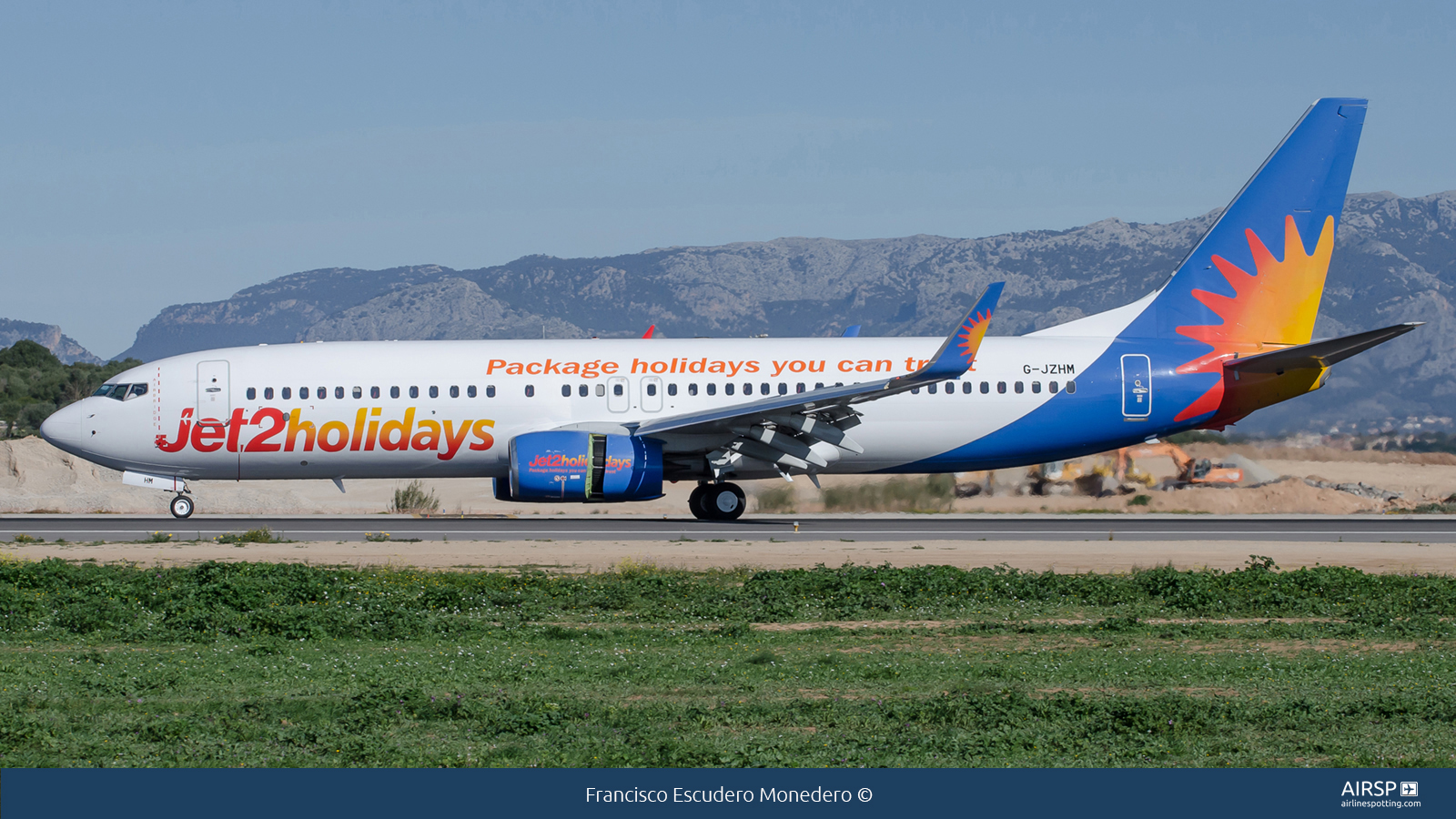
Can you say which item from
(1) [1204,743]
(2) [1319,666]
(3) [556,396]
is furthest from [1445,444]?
(1) [1204,743]

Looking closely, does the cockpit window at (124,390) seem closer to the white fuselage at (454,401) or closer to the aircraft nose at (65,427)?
the white fuselage at (454,401)

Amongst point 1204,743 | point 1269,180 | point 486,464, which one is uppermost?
point 1269,180

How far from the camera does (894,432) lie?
92.5 ft

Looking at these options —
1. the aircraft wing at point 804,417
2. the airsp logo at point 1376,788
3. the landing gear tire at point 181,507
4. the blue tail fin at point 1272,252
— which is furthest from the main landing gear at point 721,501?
the airsp logo at point 1376,788

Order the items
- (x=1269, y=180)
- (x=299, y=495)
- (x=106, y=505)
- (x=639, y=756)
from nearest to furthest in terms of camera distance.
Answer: (x=639, y=756) → (x=1269, y=180) → (x=106, y=505) → (x=299, y=495)

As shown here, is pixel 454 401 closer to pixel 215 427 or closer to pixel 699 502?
pixel 215 427

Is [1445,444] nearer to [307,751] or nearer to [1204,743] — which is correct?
[1204,743]

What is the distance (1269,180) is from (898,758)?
25.1 metres

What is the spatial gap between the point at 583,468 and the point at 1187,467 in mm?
18492

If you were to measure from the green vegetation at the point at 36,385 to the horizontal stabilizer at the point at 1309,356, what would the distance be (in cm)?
4406

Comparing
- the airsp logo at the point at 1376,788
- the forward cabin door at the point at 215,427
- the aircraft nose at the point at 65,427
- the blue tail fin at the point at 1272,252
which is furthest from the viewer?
the blue tail fin at the point at 1272,252

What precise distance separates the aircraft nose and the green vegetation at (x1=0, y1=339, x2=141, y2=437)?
1149 inches

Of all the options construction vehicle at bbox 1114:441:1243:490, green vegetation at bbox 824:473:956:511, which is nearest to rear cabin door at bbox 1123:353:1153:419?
green vegetation at bbox 824:473:956:511

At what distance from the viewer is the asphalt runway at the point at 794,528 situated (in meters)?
24.9
